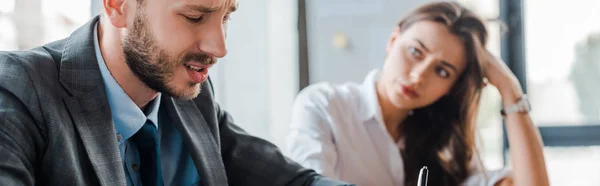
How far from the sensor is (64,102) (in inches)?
40.6

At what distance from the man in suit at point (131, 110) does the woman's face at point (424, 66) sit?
0.65 metres

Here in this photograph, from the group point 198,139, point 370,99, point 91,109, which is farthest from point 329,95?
point 91,109

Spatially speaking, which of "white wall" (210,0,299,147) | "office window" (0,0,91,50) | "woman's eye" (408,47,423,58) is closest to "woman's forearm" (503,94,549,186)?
"woman's eye" (408,47,423,58)

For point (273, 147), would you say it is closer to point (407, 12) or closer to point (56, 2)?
point (56, 2)

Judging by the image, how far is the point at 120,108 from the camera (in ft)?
3.76

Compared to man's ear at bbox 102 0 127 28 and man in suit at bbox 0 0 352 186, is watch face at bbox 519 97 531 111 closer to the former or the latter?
man in suit at bbox 0 0 352 186

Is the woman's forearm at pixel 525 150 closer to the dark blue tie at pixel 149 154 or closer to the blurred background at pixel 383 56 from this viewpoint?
the blurred background at pixel 383 56

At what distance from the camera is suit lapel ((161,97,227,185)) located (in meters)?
1.24

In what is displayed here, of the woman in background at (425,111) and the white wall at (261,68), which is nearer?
the woman in background at (425,111)

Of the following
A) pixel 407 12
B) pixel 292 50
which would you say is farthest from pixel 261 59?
pixel 407 12

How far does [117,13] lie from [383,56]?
1053mm

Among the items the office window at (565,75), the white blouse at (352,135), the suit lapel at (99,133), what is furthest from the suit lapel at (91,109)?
the office window at (565,75)

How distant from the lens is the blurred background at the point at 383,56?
80.5 inches

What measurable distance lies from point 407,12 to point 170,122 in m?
0.94
